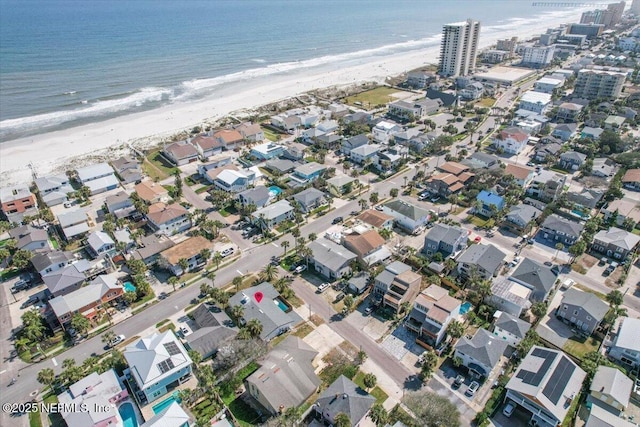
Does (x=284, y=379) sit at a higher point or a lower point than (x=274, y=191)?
lower

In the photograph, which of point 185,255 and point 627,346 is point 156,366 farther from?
point 627,346

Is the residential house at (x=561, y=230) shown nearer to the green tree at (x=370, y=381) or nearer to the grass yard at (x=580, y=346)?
the grass yard at (x=580, y=346)

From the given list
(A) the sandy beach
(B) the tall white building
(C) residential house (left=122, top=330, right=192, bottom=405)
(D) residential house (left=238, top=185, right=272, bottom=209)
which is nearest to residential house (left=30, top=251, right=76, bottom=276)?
(C) residential house (left=122, top=330, right=192, bottom=405)

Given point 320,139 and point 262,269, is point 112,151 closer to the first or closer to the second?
point 320,139

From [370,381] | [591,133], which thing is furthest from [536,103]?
[370,381]

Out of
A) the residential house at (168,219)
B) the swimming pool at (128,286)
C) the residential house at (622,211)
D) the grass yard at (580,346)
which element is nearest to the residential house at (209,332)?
the swimming pool at (128,286)

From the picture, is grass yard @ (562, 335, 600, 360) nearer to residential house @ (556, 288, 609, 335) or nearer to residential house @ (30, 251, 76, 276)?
A: residential house @ (556, 288, 609, 335)
